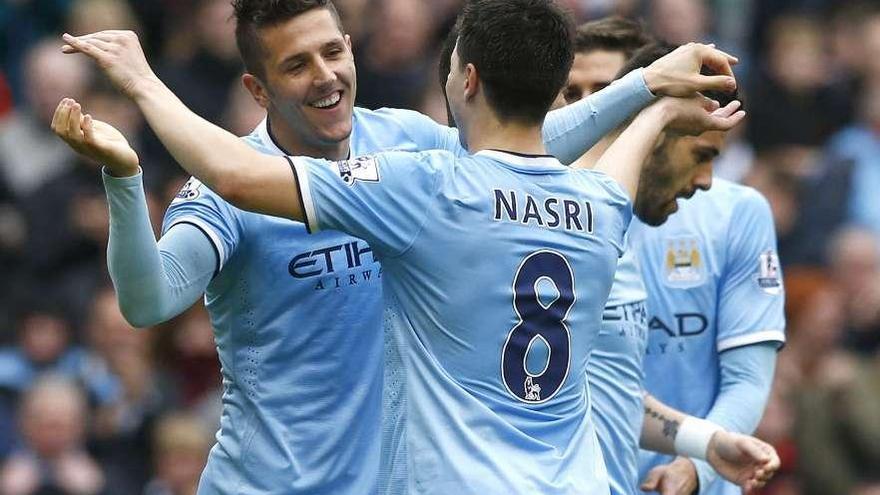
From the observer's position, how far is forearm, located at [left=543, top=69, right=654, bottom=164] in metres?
6.09

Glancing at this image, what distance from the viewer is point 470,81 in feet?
18.1

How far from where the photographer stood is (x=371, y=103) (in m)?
13.1

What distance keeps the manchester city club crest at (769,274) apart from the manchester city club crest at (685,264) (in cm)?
21

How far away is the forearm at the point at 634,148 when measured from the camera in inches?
233

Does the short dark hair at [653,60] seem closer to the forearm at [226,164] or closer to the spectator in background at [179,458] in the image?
the forearm at [226,164]

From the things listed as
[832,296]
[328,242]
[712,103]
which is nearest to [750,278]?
[712,103]

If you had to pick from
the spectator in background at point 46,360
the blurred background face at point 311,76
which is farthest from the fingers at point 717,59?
the spectator in background at point 46,360

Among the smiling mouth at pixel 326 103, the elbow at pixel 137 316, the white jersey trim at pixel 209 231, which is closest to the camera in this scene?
the elbow at pixel 137 316

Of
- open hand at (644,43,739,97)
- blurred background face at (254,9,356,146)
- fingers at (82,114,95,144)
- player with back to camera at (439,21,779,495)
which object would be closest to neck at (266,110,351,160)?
blurred background face at (254,9,356,146)

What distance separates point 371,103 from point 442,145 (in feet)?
21.7

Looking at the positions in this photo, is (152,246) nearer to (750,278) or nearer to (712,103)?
(712,103)

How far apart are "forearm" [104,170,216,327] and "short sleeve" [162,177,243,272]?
144 mm

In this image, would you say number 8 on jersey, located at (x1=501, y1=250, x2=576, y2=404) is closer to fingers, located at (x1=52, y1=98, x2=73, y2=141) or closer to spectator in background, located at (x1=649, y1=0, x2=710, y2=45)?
fingers, located at (x1=52, y1=98, x2=73, y2=141)

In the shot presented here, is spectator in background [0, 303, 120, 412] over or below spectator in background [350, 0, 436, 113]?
below
